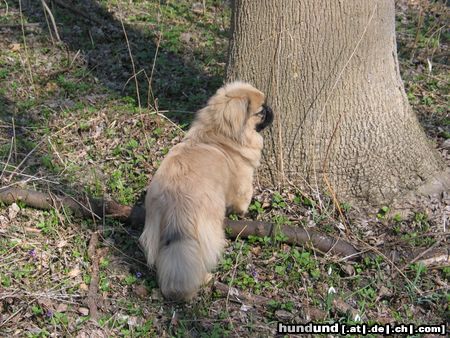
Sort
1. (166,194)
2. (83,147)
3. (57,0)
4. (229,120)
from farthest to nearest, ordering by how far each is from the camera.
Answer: (57,0) < (83,147) < (229,120) < (166,194)

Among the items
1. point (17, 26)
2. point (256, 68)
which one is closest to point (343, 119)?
point (256, 68)

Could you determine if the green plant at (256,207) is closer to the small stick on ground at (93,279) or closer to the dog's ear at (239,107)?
the dog's ear at (239,107)

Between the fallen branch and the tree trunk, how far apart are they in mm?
547

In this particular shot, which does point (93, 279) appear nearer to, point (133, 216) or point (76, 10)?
point (133, 216)

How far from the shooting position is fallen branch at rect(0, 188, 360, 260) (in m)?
4.30

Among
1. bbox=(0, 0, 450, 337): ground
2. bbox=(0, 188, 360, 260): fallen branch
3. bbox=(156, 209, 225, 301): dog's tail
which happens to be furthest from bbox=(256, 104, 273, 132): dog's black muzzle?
bbox=(156, 209, 225, 301): dog's tail

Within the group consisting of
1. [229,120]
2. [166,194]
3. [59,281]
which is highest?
[229,120]

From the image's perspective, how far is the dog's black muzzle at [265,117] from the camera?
455cm

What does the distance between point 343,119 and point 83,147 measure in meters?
2.62

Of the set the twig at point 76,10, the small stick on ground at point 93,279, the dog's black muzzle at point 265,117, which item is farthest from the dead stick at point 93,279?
the twig at point 76,10

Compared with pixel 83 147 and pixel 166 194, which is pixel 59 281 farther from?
pixel 83 147

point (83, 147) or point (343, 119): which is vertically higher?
point (343, 119)

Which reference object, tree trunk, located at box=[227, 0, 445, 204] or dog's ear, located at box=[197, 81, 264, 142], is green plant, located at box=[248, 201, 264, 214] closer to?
tree trunk, located at box=[227, 0, 445, 204]

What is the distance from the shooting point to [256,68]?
4793 millimetres
